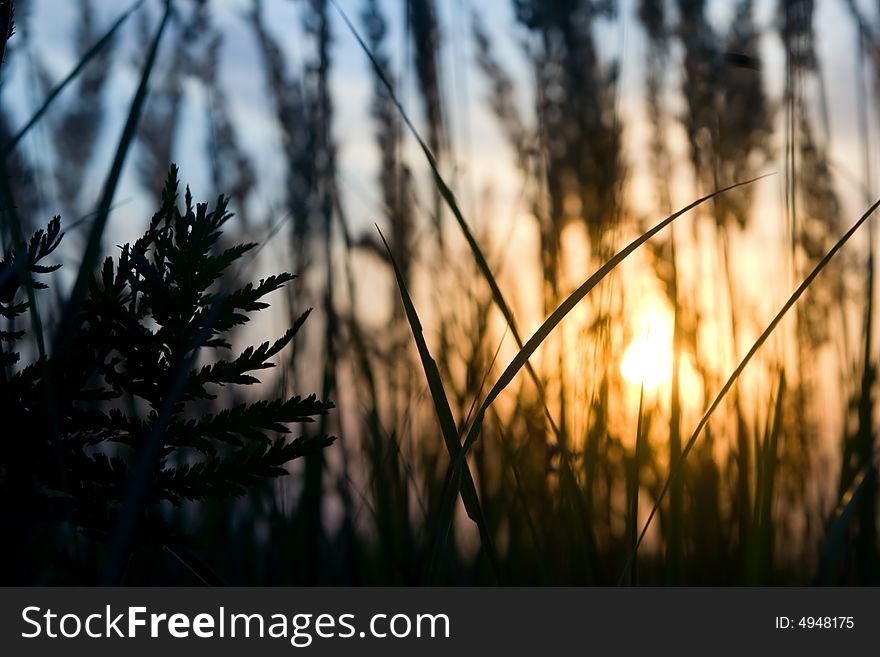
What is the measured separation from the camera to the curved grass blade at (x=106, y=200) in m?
0.50

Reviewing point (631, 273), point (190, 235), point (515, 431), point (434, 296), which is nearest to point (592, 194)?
point (631, 273)

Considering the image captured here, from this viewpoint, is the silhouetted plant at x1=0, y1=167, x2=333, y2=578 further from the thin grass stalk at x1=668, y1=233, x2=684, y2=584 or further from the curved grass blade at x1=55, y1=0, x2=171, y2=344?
the thin grass stalk at x1=668, y1=233, x2=684, y2=584

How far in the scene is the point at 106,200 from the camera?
20.7 inches

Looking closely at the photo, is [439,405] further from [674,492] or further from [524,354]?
[674,492]

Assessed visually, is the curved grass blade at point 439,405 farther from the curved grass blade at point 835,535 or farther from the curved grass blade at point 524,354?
the curved grass blade at point 835,535

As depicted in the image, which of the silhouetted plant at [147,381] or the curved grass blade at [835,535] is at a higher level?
the silhouetted plant at [147,381]

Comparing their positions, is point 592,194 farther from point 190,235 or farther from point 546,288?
point 190,235

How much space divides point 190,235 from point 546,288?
76cm

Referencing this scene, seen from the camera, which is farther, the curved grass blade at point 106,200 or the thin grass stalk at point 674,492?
the thin grass stalk at point 674,492

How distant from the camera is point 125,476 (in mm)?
514

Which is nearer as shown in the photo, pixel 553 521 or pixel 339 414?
pixel 553 521

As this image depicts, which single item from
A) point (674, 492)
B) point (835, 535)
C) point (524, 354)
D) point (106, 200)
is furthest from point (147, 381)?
point (835, 535)
